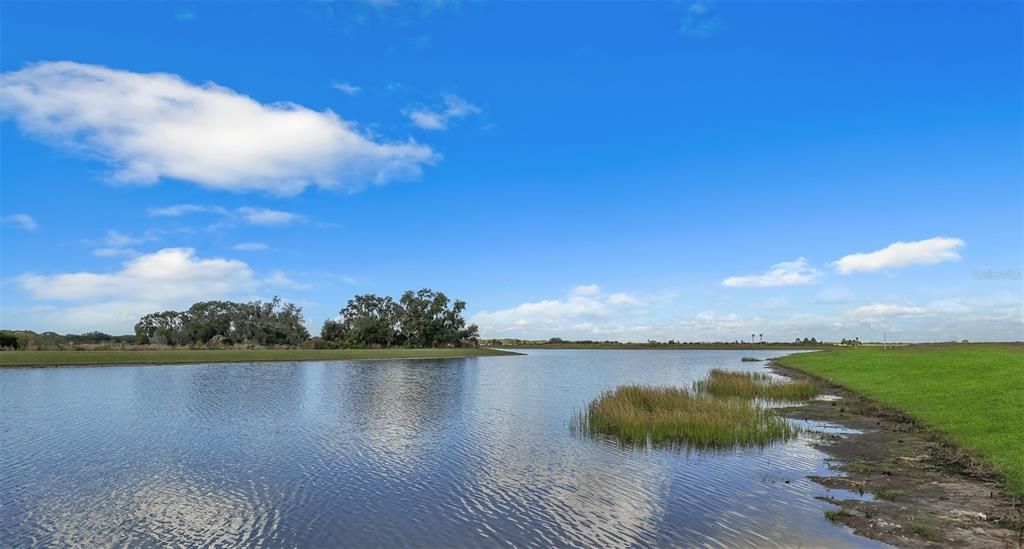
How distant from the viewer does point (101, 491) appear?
16250 millimetres

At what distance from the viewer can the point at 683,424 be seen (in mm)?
25922

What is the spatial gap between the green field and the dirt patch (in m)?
0.65

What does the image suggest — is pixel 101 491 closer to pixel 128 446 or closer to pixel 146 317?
pixel 128 446

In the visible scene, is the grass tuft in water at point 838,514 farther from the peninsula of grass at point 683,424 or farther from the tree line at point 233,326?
the tree line at point 233,326

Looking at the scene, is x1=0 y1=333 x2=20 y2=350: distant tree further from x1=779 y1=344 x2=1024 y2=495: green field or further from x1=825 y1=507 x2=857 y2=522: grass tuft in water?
x1=779 y1=344 x2=1024 y2=495: green field

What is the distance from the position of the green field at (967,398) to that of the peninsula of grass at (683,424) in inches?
263

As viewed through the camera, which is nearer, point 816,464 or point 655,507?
point 655,507

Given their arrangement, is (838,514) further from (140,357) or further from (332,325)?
(332,325)

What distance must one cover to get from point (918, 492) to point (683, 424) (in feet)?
34.2

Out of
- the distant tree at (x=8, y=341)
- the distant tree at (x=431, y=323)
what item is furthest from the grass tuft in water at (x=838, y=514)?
the distant tree at (x=431, y=323)

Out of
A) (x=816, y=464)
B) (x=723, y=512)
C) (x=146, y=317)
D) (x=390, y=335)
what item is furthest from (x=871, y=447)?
(x=146, y=317)

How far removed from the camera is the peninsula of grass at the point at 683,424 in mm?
24547

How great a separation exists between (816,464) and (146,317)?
639 feet

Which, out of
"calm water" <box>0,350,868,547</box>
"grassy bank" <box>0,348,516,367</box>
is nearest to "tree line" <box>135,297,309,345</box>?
"grassy bank" <box>0,348,516,367</box>
